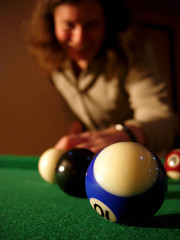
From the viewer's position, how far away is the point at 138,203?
25.2 inches

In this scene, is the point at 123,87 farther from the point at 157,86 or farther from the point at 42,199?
the point at 42,199

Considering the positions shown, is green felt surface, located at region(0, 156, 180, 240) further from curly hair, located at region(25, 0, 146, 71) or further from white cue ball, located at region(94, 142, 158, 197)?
curly hair, located at region(25, 0, 146, 71)

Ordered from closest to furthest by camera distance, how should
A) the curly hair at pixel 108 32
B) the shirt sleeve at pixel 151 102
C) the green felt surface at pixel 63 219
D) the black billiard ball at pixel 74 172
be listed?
1. the green felt surface at pixel 63 219
2. the black billiard ball at pixel 74 172
3. the shirt sleeve at pixel 151 102
4. the curly hair at pixel 108 32

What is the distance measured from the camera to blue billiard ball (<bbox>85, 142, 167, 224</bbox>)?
642mm

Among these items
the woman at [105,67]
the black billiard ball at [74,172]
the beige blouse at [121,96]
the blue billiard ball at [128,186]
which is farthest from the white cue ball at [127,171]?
the beige blouse at [121,96]

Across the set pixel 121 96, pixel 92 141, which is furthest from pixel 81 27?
pixel 92 141

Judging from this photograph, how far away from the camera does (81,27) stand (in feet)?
6.88

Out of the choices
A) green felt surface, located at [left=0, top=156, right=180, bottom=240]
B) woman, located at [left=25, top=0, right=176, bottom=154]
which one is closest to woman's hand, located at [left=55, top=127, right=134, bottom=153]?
woman, located at [left=25, top=0, right=176, bottom=154]

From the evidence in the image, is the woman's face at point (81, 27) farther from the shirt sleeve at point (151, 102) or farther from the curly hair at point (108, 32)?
the shirt sleeve at point (151, 102)

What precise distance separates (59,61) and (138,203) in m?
2.19

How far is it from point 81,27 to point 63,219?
1.78m

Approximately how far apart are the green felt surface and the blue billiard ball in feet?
0.12

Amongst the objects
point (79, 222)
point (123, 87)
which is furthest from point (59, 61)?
point (79, 222)

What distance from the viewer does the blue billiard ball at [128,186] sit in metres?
0.64
